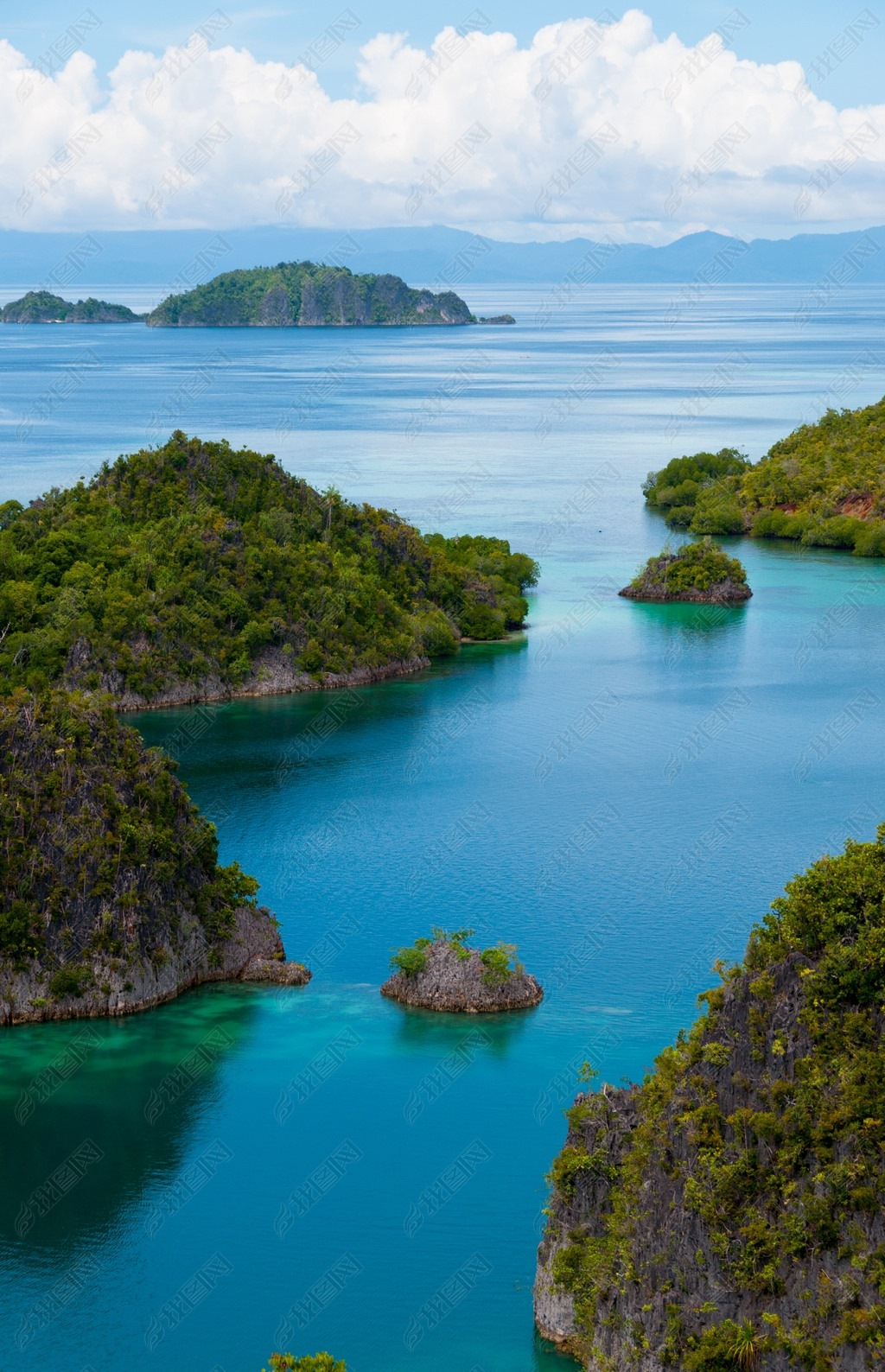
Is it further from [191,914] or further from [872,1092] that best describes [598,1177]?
[191,914]

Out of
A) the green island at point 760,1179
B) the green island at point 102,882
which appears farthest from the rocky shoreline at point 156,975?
the green island at point 760,1179

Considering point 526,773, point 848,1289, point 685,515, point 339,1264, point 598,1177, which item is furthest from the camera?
point 685,515

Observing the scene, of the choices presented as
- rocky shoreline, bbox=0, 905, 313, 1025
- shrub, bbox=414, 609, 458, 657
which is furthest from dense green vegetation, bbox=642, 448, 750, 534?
rocky shoreline, bbox=0, 905, 313, 1025

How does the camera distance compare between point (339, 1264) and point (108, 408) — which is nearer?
point (339, 1264)

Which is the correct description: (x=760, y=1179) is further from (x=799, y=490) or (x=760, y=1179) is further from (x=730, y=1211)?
(x=799, y=490)

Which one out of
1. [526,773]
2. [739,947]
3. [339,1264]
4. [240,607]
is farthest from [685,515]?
[339,1264]

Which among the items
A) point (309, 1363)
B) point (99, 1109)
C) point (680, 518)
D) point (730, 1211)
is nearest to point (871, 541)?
point (680, 518)

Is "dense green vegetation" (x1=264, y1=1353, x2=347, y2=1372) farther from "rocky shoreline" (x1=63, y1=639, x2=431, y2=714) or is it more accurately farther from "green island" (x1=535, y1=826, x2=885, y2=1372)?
"rocky shoreline" (x1=63, y1=639, x2=431, y2=714)

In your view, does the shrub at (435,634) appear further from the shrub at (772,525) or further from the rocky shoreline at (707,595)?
the shrub at (772,525)
